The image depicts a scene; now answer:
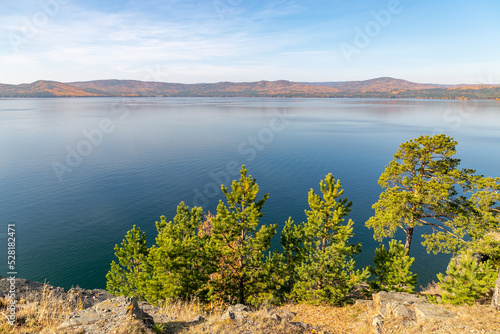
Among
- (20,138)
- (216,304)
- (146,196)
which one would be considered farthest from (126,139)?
(216,304)

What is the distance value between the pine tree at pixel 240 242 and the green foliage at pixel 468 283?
44.7ft

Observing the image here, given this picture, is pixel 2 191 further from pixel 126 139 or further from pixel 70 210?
pixel 126 139

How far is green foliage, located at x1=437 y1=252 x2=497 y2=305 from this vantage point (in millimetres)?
17312

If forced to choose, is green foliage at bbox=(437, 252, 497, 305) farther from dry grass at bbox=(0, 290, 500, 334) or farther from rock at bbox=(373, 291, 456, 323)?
rock at bbox=(373, 291, 456, 323)

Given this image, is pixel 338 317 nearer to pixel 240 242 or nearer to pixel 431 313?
pixel 431 313

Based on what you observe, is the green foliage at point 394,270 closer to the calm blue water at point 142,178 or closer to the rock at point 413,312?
the rock at point 413,312

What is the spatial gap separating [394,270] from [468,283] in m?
5.90

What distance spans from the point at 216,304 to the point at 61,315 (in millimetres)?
15930

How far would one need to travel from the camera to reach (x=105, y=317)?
10.0 metres

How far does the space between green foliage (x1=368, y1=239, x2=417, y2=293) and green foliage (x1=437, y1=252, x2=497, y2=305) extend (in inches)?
151

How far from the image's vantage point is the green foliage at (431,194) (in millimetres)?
22516

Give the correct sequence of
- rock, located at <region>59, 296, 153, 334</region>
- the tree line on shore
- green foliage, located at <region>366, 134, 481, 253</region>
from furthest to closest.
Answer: green foliage, located at <region>366, 134, 481, 253</region>
the tree line on shore
rock, located at <region>59, 296, 153, 334</region>

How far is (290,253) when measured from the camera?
85.7 feet

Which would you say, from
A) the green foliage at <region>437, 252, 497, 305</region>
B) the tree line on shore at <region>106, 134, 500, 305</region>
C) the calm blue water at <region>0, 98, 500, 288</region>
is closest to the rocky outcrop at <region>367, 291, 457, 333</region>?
the green foliage at <region>437, 252, 497, 305</region>
